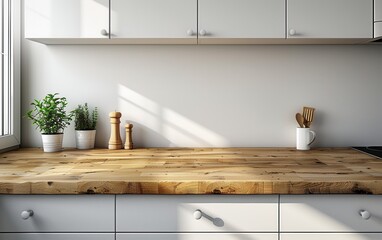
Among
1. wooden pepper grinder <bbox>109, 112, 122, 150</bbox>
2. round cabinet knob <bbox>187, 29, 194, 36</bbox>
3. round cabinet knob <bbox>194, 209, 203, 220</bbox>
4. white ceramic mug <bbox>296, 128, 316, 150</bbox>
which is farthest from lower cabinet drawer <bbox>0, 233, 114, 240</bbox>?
white ceramic mug <bbox>296, 128, 316, 150</bbox>

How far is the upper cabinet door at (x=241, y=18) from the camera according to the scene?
197cm

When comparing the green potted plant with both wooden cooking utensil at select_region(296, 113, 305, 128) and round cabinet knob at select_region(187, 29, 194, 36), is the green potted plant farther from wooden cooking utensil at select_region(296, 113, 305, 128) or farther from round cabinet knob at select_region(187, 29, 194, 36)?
wooden cooking utensil at select_region(296, 113, 305, 128)

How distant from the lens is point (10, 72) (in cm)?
222

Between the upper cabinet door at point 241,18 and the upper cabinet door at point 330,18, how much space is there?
7cm

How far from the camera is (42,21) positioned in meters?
1.98

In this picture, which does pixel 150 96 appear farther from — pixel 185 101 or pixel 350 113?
pixel 350 113

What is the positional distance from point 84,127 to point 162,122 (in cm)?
46

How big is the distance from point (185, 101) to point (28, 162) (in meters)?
0.94

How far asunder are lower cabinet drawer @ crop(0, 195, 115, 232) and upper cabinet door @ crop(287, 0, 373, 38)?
1.26 metres

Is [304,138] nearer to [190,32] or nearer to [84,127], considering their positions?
[190,32]

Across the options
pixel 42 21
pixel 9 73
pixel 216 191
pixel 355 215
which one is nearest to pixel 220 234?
pixel 216 191

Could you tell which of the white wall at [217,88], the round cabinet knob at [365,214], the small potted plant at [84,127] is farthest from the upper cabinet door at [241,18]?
the round cabinet knob at [365,214]

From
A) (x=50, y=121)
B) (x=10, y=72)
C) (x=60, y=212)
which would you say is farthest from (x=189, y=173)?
(x=10, y=72)

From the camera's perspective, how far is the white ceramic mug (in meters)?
2.21
